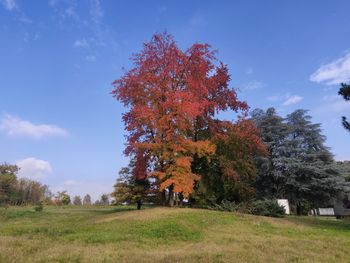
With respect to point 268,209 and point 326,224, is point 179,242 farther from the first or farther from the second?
point 268,209

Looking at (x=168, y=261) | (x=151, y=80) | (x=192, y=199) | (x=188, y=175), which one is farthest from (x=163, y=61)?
(x=168, y=261)

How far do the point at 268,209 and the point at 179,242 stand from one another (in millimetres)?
10213

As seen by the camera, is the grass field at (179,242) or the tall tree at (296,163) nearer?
the grass field at (179,242)

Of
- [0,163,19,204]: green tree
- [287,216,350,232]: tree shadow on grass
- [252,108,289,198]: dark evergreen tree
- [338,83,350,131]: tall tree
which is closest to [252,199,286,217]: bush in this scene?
[287,216,350,232]: tree shadow on grass

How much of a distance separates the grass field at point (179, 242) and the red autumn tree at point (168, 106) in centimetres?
332

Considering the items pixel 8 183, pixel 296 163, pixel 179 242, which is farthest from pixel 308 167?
pixel 8 183

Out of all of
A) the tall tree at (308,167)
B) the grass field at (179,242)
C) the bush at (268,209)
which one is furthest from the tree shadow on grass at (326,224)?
the tall tree at (308,167)

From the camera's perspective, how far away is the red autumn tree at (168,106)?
1917 cm

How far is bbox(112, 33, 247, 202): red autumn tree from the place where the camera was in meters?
19.2

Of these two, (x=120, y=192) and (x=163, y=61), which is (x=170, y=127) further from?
(x=120, y=192)

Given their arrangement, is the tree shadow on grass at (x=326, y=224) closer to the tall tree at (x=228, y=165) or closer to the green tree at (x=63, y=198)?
the tall tree at (x=228, y=165)

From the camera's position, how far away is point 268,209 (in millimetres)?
20578

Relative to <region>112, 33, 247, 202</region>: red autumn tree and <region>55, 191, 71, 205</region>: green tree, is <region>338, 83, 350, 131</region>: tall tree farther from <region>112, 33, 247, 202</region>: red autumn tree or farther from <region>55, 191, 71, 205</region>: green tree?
<region>55, 191, 71, 205</region>: green tree

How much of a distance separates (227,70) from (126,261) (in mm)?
17128
